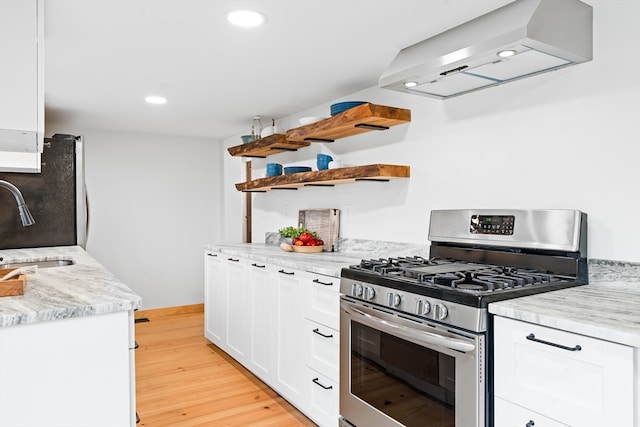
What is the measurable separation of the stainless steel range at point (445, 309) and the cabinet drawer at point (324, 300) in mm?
96

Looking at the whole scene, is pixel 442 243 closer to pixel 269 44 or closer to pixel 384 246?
pixel 384 246

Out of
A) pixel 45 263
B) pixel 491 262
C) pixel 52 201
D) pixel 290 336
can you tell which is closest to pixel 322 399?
pixel 290 336

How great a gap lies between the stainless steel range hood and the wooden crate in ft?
4.71

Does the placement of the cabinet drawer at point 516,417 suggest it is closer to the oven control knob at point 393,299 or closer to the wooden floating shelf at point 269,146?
the oven control knob at point 393,299

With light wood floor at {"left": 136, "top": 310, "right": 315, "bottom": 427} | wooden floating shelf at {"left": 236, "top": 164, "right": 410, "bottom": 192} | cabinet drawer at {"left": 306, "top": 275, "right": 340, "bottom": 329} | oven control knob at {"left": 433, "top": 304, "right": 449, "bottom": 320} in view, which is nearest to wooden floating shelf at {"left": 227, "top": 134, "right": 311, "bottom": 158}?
wooden floating shelf at {"left": 236, "top": 164, "right": 410, "bottom": 192}

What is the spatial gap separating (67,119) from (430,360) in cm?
412

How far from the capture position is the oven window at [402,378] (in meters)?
1.79

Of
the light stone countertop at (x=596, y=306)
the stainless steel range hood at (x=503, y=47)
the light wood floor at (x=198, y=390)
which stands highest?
the stainless steel range hood at (x=503, y=47)

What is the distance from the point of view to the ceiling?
199cm

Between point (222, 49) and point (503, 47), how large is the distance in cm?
145

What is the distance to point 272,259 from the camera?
3.03 m

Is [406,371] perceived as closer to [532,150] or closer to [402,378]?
[402,378]

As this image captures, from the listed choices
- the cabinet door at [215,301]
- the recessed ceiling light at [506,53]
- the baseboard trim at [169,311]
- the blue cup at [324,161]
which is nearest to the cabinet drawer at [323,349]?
the blue cup at [324,161]

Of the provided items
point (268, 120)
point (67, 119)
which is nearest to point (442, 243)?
point (268, 120)
